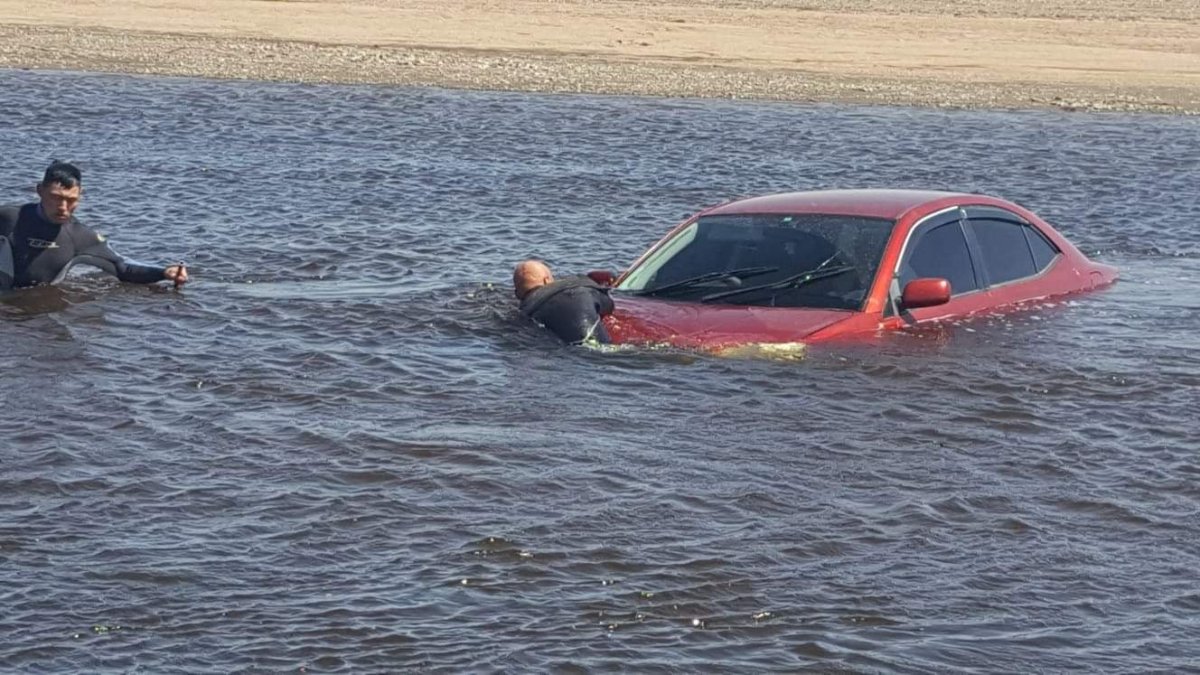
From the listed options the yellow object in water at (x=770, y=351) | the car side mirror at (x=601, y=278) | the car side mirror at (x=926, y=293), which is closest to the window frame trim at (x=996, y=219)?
the car side mirror at (x=926, y=293)

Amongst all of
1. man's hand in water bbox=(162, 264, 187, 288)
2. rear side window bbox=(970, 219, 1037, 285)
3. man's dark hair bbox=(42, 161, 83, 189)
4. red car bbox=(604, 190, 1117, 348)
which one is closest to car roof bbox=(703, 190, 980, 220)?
red car bbox=(604, 190, 1117, 348)

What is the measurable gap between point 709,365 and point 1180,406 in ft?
7.72

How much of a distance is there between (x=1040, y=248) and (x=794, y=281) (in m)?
2.21

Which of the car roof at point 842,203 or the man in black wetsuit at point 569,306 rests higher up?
the car roof at point 842,203

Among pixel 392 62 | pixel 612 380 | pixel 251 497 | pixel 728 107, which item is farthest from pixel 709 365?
pixel 392 62

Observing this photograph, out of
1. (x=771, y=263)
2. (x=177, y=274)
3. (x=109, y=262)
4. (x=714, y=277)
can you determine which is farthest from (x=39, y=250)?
(x=771, y=263)

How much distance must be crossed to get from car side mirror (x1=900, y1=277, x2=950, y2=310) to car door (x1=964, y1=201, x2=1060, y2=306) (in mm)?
936

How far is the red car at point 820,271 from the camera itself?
33.9 ft

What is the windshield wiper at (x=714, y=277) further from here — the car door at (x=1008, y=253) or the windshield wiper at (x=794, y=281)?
the car door at (x=1008, y=253)

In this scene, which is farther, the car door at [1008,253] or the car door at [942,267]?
the car door at [1008,253]

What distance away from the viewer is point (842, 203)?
11.2m

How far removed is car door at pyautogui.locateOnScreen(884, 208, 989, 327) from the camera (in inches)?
422

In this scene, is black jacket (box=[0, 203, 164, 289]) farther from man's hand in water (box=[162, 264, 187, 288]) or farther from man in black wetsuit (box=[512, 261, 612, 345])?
man in black wetsuit (box=[512, 261, 612, 345])

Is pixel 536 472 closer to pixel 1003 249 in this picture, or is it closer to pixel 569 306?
pixel 569 306
